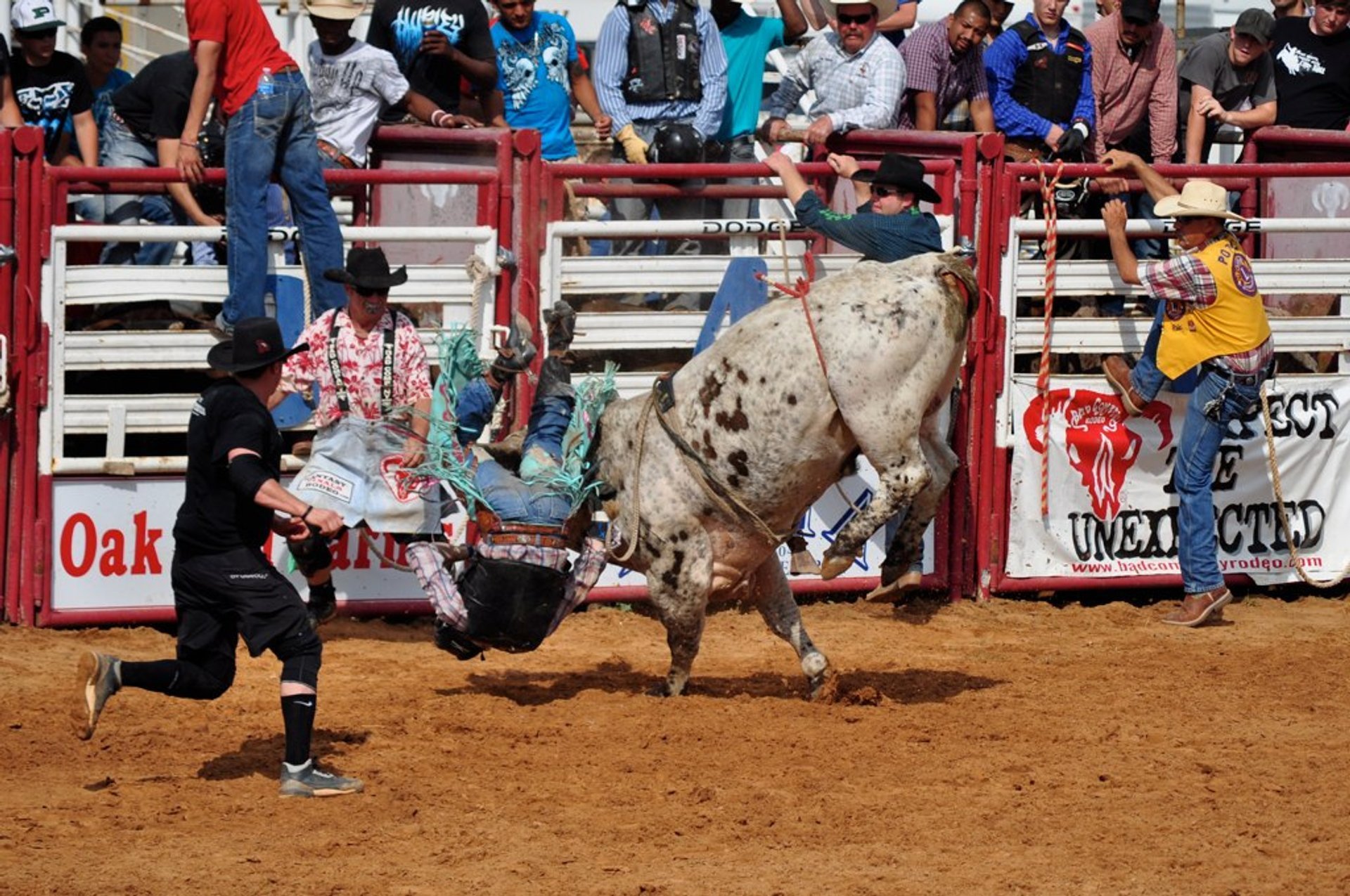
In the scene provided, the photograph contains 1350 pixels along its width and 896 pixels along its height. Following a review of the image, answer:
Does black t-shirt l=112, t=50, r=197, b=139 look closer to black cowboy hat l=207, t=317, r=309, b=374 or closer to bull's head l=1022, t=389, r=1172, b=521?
black cowboy hat l=207, t=317, r=309, b=374

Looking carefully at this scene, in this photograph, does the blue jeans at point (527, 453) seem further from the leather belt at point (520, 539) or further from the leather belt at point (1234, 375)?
the leather belt at point (1234, 375)

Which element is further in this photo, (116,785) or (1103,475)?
(1103,475)

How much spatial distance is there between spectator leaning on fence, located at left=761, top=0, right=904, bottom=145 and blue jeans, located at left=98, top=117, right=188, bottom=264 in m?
3.42

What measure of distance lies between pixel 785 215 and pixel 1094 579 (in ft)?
8.77

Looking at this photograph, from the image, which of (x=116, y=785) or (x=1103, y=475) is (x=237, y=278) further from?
(x=1103, y=475)

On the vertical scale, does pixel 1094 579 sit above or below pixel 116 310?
below

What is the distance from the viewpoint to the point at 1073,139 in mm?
10688

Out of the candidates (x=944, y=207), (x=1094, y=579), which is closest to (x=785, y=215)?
(x=944, y=207)

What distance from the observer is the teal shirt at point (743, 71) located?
37.4 feet

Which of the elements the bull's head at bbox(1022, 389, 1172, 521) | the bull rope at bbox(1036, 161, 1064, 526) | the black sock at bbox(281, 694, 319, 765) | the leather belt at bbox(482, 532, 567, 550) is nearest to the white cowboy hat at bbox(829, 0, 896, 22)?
the bull rope at bbox(1036, 161, 1064, 526)

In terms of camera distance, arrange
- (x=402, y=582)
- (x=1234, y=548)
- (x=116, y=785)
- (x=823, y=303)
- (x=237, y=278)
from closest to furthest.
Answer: (x=116, y=785) → (x=823, y=303) → (x=237, y=278) → (x=402, y=582) → (x=1234, y=548)

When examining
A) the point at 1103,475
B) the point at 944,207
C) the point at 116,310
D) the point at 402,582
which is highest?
the point at 944,207

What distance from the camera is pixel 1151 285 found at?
31.6 ft

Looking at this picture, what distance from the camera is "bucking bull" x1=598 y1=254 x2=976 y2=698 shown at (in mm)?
7492
